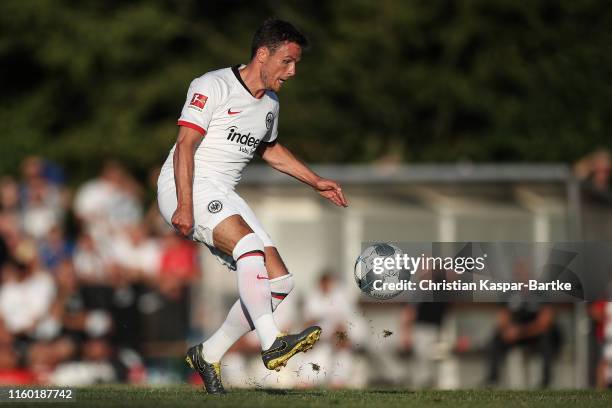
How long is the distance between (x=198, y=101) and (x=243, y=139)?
49 cm

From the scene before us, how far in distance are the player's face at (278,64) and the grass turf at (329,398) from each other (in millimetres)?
2139

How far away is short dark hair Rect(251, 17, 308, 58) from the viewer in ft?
31.7

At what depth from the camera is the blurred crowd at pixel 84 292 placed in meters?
19.0

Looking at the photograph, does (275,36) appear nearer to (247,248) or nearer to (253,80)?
(253,80)

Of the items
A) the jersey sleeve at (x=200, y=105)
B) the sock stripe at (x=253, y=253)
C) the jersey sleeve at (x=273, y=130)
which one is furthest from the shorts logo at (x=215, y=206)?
the jersey sleeve at (x=273, y=130)

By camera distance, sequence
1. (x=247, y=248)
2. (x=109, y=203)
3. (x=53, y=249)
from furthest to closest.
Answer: (x=109, y=203) < (x=53, y=249) < (x=247, y=248)

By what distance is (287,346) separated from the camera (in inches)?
356

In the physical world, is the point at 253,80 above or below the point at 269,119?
above

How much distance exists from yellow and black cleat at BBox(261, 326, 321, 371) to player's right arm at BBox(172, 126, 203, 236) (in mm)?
939

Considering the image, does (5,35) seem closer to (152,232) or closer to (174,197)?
(152,232)

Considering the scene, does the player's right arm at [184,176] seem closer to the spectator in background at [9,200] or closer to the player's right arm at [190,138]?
the player's right arm at [190,138]

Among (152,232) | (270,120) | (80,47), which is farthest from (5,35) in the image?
(270,120)

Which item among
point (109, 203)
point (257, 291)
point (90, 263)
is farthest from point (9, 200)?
point (257, 291)

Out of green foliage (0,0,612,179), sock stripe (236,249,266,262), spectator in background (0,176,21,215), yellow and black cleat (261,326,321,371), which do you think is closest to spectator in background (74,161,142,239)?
spectator in background (0,176,21,215)
